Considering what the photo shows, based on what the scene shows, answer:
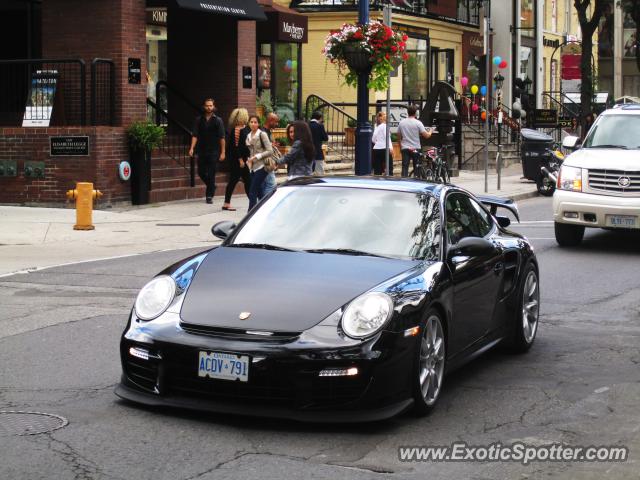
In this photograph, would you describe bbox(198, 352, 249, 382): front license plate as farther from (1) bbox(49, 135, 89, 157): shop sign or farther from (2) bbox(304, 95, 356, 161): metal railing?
(2) bbox(304, 95, 356, 161): metal railing

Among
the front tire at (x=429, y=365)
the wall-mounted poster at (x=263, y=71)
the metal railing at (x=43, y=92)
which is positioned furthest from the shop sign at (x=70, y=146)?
the front tire at (x=429, y=365)

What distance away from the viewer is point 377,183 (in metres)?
8.54

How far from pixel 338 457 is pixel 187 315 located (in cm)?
131

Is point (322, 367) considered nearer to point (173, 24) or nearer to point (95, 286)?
point (95, 286)

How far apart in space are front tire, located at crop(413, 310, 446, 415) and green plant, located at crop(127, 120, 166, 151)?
15652mm

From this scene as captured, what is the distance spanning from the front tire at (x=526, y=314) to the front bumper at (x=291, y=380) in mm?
2430

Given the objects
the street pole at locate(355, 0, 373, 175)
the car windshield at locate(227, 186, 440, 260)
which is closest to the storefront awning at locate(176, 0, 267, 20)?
the street pole at locate(355, 0, 373, 175)

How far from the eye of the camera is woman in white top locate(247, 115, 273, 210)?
19406 millimetres

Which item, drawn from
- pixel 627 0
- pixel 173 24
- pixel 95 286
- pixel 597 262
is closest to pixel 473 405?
pixel 95 286

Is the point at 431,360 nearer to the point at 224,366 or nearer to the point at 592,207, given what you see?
the point at 224,366

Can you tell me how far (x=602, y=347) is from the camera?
9680mm

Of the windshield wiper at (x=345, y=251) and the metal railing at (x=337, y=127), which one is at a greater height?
the metal railing at (x=337, y=127)

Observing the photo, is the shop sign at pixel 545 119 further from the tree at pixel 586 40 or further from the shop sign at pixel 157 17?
the shop sign at pixel 157 17

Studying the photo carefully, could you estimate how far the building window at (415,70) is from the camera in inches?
1696
